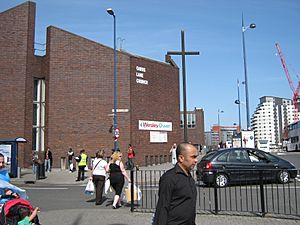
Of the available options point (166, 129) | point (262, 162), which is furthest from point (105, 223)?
point (166, 129)

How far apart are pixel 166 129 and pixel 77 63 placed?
30.8 feet

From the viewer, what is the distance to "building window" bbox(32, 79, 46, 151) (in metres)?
28.0

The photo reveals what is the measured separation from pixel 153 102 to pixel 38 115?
9.27 meters

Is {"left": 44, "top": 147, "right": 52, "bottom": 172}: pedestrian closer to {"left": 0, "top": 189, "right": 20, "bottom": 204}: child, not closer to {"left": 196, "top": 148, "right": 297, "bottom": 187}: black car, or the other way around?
{"left": 196, "top": 148, "right": 297, "bottom": 187}: black car

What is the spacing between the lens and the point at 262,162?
14258 mm

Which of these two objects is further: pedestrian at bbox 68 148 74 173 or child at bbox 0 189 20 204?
pedestrian at bbox 68 148 74 173

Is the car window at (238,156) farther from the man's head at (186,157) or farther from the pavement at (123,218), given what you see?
the man's head at (186,157)

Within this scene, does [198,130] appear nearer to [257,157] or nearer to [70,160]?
[70,160]

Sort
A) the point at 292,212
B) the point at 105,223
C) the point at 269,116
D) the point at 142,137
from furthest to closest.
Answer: the point at 269,116 → the point at 142,137 → the point at 292,212 → the point at 105,223

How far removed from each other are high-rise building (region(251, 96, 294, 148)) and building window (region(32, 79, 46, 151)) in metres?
160

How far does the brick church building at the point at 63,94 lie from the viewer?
26797 millimetres

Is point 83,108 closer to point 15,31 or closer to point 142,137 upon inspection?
point 142,137

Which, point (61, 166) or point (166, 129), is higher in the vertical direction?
point (166, 129)

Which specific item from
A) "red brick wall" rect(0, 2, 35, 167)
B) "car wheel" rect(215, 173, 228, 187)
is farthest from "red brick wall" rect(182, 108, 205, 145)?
"car wheel" rect(215, 173, 228, 187)
